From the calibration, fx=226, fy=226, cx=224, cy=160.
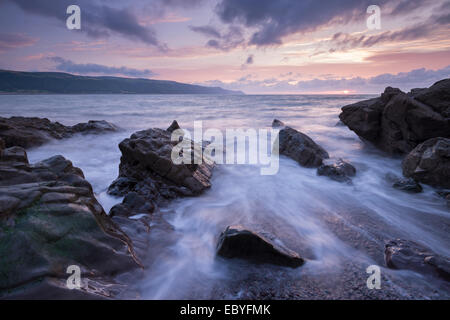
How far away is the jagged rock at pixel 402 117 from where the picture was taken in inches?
257

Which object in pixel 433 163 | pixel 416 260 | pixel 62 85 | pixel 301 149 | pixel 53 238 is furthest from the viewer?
pixel 62 85

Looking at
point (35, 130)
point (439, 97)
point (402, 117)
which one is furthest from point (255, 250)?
point (35, 130)

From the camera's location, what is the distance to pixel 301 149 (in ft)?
25.4

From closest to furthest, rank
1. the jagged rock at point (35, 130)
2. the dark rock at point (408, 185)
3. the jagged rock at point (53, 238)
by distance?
the jagged rock at point (53, 238)
the dark rock at point (408, 185)
the jagged rock at point (35, 130)

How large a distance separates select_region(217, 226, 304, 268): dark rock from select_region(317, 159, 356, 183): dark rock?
3859 millimetres

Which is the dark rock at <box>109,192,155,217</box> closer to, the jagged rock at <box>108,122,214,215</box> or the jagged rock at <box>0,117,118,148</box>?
the jagged rock at <box>108,122,214,215</box>

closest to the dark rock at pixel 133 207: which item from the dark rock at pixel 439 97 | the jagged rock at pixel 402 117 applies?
the jagged rock at pixel 402 117

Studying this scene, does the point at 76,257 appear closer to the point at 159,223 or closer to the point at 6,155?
the point at 159,223

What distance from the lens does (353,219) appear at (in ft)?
13.9

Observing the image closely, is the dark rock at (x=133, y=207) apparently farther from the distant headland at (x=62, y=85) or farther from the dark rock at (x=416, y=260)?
the distant headland at (x=62, y=85)

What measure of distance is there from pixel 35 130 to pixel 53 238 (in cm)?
1116

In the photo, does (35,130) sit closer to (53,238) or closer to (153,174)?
(153,174)

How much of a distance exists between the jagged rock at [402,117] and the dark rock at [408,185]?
2151 millimetres
